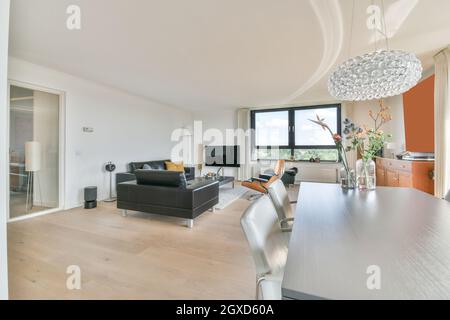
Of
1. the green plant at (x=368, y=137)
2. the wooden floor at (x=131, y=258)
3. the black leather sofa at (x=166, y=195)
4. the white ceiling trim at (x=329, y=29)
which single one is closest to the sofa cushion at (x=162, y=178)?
the black leather sofa at (x=166, y=195)

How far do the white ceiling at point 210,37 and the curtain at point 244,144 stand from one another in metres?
2.56

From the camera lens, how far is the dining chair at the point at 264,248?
0.84 metres

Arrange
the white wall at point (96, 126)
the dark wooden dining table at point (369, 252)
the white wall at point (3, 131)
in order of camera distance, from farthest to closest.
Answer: the white wall at point (96, 126) < the white wall at point (3, 131) < the dark wooden dining table at point (369, 252)

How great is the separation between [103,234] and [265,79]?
3774mm

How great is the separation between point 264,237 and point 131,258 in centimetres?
168

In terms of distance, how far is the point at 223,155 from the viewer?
265 inches

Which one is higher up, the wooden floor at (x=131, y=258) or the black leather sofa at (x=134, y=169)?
the black leather sofa at (x=134, y=169)

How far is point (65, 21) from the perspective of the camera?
2225 millimetres

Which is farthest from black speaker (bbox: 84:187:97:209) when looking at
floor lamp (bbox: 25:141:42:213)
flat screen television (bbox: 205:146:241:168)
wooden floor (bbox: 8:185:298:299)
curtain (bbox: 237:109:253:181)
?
curtain (bbox: 237:109:253:181)

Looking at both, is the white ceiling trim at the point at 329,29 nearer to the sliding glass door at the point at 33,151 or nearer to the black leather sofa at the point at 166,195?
the black leather sofa at the point at 166,195

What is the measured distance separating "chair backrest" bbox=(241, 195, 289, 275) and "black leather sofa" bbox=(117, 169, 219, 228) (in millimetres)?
1785

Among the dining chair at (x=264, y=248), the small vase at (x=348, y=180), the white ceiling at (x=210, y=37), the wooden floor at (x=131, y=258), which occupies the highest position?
the white ceiling at (x=210, y=37)

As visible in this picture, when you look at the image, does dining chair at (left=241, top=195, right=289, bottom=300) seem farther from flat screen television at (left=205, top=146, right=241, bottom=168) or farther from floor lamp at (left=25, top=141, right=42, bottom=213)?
flat screen television at (left=205, top=146, right=241, bottom=168)
